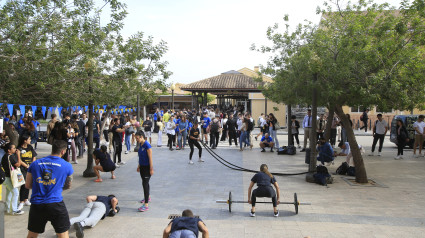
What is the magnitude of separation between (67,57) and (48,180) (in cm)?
433

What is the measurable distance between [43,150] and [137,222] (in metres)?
11.1

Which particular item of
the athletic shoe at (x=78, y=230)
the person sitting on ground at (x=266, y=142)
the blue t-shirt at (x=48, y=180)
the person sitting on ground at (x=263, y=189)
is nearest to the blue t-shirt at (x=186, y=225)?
the blue t-shirt at (x=48, y=180)

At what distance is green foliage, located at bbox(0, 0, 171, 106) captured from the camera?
305 inches

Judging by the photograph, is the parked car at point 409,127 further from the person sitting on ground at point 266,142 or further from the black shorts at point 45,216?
the black shorts at point 45,216

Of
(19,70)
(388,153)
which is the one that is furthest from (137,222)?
(388,153)

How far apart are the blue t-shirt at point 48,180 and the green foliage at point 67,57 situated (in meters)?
3.12

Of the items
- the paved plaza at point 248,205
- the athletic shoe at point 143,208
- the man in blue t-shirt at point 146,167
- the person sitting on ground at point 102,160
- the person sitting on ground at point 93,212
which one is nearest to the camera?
the person sitting on ground at point 93,212

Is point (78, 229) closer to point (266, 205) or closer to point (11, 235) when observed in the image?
point (11, 235)

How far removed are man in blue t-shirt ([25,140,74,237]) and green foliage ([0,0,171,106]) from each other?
313 cm

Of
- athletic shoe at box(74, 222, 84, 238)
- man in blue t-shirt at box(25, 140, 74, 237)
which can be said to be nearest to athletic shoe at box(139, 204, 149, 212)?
athletic shoe at box(74, 222, 84, 238)

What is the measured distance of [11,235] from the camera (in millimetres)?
5969

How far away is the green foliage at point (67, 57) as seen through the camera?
775 centimetres

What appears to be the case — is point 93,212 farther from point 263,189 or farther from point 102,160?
point 102,160

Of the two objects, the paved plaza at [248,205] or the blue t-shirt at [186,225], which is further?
the paved plaza at [248,205]
